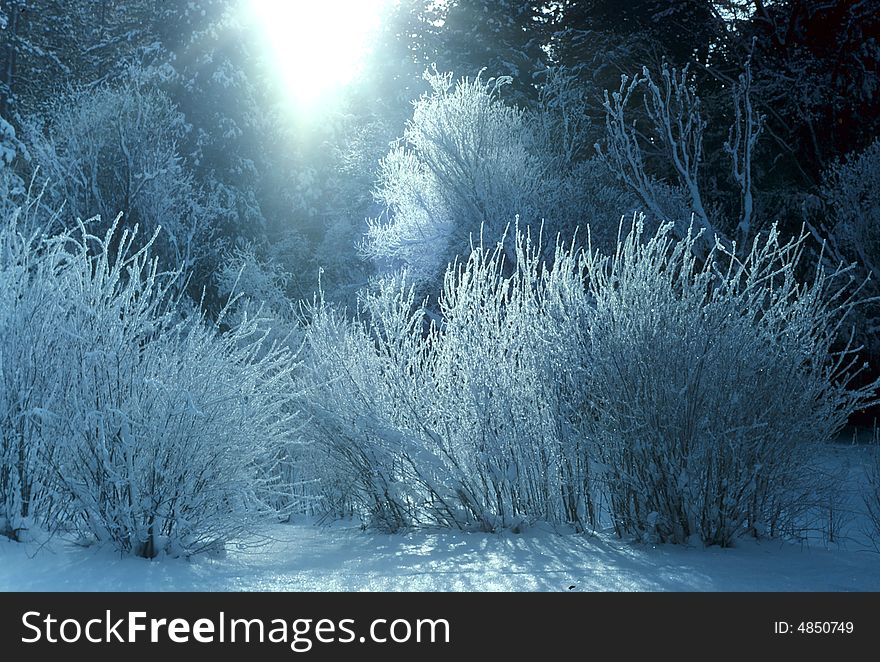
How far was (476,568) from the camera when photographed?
5305 mm

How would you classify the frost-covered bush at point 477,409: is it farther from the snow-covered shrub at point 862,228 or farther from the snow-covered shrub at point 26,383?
the snow-covered shrub at point 862,228

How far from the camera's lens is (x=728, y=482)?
593 cm

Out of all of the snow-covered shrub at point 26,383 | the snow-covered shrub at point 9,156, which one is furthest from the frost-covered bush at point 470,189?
the snow-covered shrub at point 26,383

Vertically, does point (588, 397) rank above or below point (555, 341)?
below

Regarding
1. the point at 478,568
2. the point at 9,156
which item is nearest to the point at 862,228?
the point at 478,568

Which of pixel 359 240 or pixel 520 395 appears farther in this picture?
pixel 359 240

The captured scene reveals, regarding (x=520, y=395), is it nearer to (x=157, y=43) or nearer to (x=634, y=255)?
(x=634, y=255)

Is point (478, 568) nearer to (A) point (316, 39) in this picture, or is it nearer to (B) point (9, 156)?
(B) point (9, 156)

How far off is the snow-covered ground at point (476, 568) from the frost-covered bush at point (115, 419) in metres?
0.28
